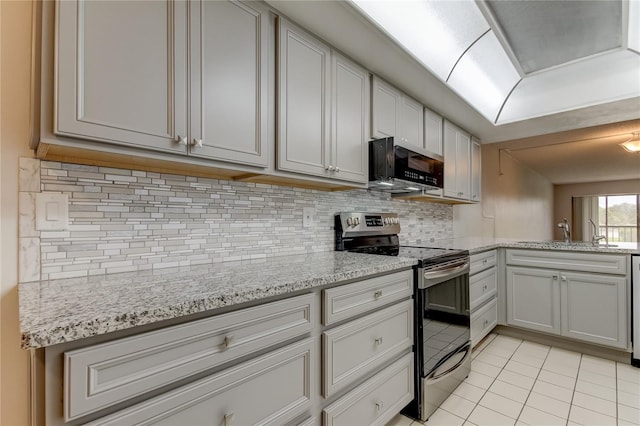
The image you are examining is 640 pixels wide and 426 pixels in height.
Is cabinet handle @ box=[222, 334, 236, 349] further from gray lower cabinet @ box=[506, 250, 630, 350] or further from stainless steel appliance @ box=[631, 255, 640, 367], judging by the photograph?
stainless steel appliance @ box=[631, 255, 640, 367]

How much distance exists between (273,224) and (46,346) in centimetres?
124

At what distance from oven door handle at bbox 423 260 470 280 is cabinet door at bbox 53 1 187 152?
1.47 metres

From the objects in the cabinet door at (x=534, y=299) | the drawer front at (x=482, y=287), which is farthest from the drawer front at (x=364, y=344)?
the cabinet door at (x=534, y=299)

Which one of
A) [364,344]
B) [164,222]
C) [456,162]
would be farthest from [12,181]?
[456,162]

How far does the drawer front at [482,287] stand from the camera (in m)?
2.47

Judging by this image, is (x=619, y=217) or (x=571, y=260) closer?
(x=571, y=260)

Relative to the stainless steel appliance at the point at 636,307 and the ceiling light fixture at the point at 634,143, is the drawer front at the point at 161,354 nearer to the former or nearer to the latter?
the stainless steel appliance at the point at 636,307

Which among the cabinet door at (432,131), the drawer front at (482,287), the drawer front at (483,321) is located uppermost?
the cabinet door at (432,131)

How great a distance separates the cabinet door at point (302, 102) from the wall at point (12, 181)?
954 mm

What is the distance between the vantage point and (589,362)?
8.16ft

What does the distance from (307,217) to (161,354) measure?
4.29 ft

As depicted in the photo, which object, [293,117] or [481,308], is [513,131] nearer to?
[481,308]

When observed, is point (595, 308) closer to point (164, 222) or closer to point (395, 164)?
point (395, 164)

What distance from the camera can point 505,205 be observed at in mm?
5004
